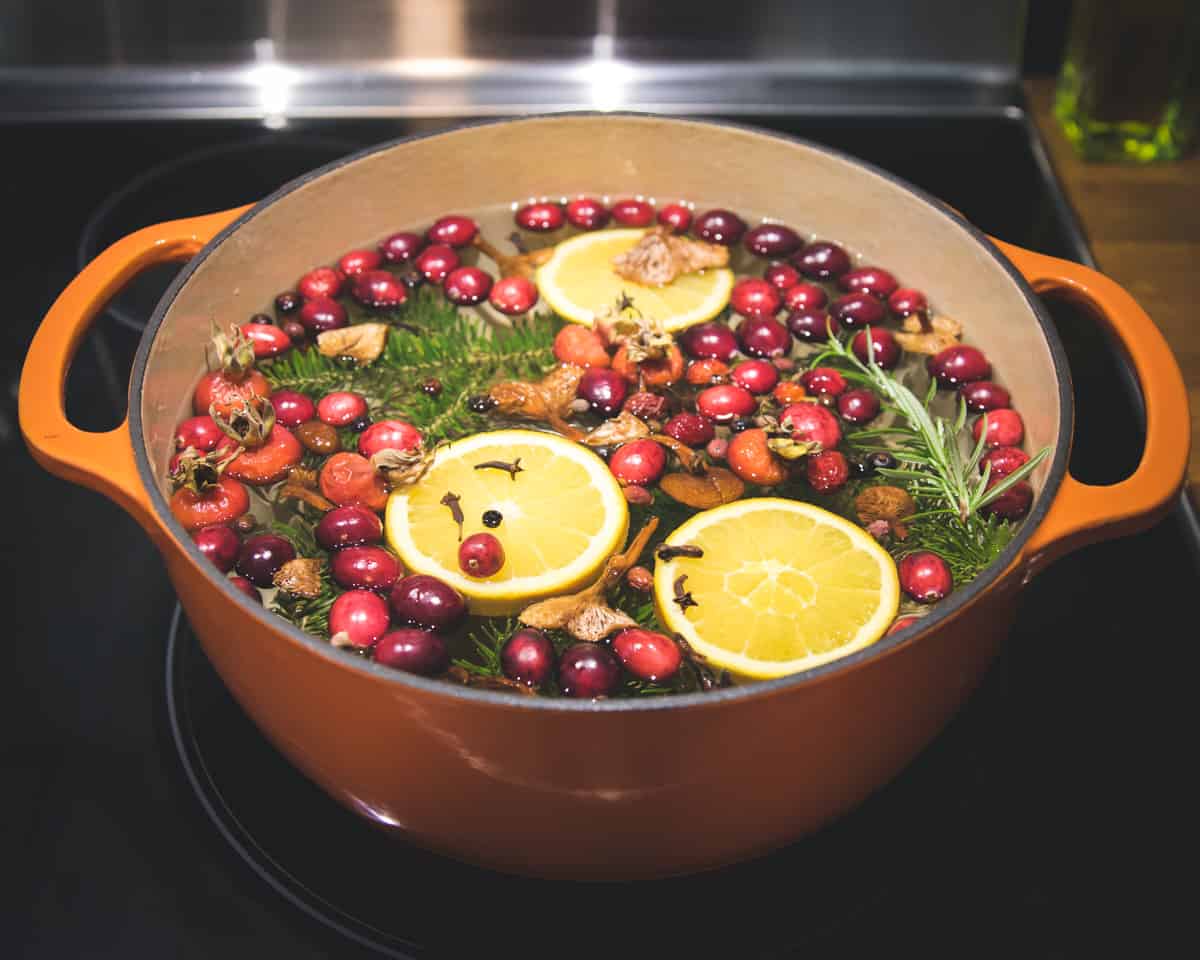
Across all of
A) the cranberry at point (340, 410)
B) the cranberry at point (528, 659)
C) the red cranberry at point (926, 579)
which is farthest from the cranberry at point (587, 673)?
the cranberry at point (340, 410)

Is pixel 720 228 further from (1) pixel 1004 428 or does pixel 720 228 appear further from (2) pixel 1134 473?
(2) pixel 1134 473

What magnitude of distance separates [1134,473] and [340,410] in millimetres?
683

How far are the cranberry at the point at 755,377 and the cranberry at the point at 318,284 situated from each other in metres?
0.43

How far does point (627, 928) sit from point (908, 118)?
119 cm

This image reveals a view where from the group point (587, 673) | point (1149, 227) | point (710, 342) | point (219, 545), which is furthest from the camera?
point (1149, 227)

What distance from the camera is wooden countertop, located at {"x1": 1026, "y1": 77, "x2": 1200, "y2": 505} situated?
1379 millimetres

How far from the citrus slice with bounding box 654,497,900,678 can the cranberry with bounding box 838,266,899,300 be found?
0.34 meters

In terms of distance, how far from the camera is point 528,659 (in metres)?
0.90

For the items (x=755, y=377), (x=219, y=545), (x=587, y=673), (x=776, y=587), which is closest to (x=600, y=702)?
(x=587, y=673)

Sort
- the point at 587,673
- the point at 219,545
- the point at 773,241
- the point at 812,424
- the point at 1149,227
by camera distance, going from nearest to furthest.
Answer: the point at 587,673 < the point at 219,545 < the point at 812,424 < the point at 773,241 < the point at 1149,227

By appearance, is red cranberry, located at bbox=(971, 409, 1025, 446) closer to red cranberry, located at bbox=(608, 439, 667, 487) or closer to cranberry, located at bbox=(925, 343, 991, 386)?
cranberry, located at bbox=(925, 343, 991, 386)

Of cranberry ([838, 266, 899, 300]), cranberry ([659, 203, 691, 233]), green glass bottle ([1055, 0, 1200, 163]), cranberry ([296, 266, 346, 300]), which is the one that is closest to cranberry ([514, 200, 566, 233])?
cranberry ([659, 203, 691, 233])

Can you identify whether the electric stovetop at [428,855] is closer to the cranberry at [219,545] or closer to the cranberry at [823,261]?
the cranberry at [219,545]

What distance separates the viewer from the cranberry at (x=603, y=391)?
1.14m
